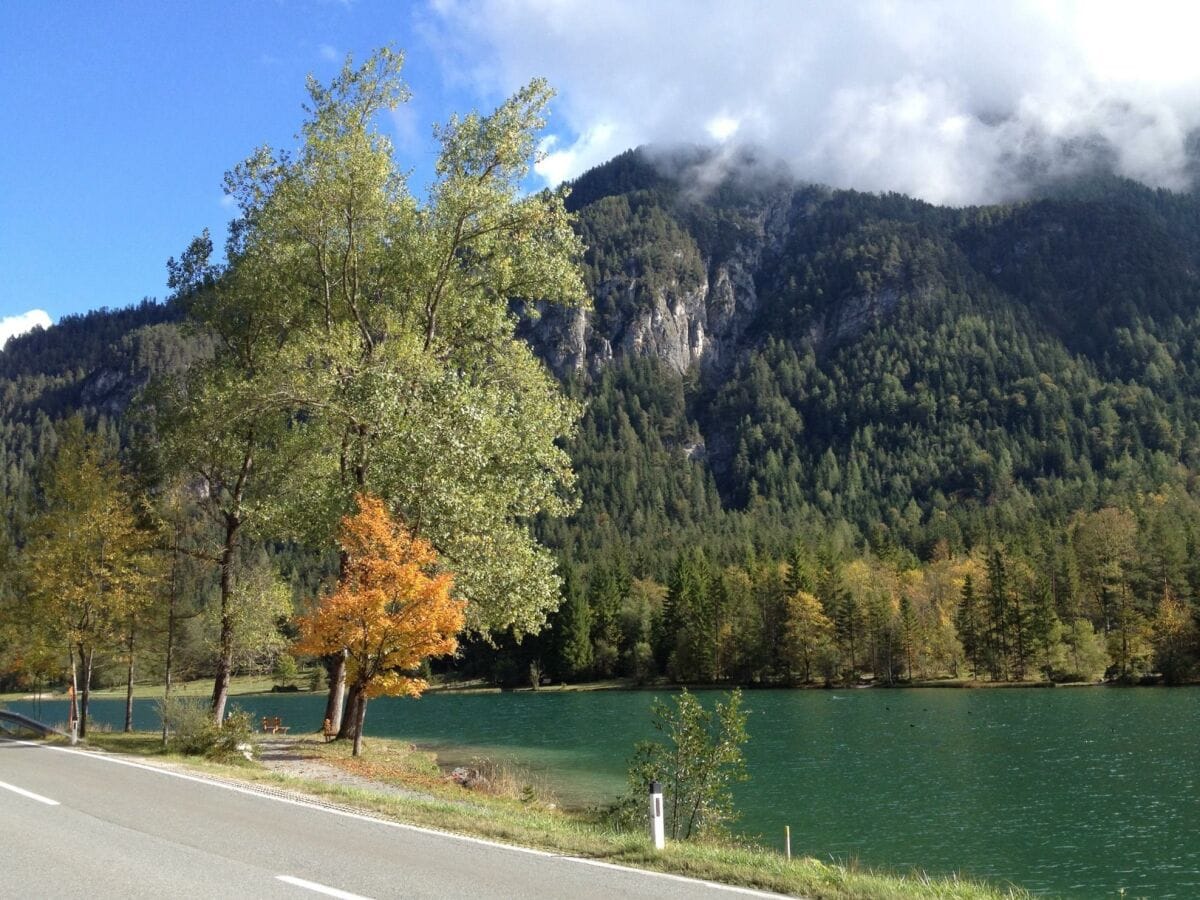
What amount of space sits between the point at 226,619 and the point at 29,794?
617 inches

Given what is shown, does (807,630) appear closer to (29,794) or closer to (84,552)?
(84,552)

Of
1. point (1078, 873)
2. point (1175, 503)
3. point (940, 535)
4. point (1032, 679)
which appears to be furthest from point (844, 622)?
point (1078, 873)

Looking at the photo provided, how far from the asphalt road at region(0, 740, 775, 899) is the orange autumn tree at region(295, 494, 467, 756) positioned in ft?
27.7

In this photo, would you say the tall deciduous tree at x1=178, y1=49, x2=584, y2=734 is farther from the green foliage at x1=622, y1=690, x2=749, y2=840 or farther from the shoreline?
the shoreline

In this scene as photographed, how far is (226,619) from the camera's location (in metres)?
32.2

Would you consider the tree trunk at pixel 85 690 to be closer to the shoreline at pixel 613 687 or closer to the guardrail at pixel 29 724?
the guardrail at pixel 29 724

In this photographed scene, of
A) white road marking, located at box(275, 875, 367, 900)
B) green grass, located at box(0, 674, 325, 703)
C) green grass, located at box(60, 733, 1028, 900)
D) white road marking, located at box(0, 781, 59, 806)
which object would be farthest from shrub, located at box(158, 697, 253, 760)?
green grass, located at box(0, 674, 325, 703)

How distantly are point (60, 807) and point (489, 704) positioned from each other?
86.2m

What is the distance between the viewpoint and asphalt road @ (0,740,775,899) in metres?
9.84

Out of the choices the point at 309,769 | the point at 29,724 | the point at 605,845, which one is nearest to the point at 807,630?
the point at 29,724

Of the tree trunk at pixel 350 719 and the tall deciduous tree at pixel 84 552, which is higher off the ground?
the tall deciduous tree at pixel 84 552

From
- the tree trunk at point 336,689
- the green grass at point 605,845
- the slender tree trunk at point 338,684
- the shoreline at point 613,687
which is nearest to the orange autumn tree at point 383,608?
the slender tree trunk at point 338,684

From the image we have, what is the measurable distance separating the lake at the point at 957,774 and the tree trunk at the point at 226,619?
13.7 metres

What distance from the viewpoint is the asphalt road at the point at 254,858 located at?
984 cm
